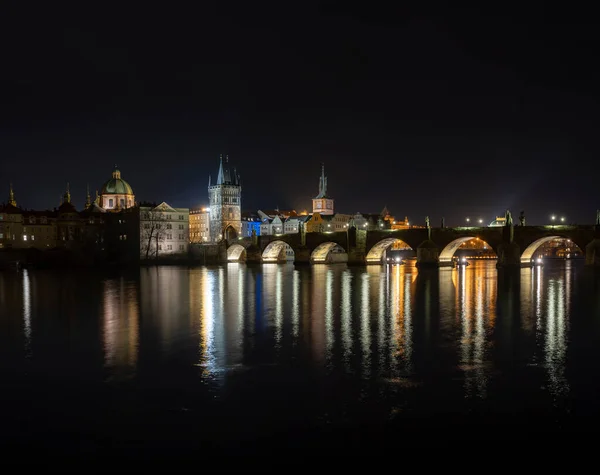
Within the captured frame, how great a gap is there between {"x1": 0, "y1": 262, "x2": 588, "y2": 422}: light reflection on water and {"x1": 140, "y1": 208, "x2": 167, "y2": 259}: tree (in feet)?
179

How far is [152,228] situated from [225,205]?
4023cm

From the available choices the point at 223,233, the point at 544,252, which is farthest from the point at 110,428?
the point at 544,252

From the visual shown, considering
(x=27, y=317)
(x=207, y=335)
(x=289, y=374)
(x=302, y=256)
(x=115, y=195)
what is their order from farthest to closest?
(x=115, y=195) → (x=302, y=256) → (x=27, y=317) → (x=207, y=335) → (x=289, y=374)

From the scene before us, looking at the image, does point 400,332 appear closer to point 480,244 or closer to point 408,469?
point 408,469

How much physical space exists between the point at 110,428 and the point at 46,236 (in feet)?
288

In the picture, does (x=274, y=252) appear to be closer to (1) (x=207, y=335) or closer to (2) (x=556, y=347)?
(1) (x=207, y=335)

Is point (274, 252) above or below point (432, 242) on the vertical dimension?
below

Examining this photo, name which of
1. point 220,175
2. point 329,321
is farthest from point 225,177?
point 329,321

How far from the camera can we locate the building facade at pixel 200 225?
465 ft

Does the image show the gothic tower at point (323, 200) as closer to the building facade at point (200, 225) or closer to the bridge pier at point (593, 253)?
the building facade at point (200, 225)

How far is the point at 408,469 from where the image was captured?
1015cm

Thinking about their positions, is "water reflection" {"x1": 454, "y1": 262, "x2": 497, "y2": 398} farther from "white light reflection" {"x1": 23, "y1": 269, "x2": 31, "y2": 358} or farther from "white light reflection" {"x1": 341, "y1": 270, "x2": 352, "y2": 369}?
"white light reflection" {"x1": 23, "y1": 269, "x2": 31, "y2": 358}

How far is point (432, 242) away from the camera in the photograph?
7375cm

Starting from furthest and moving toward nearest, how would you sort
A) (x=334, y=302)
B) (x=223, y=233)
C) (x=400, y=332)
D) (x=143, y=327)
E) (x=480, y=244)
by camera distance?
(x=480, y=244) → (x=223, y=233) → (x=334, y=302) → (x=143, y=327) → (x=400, y=332)
